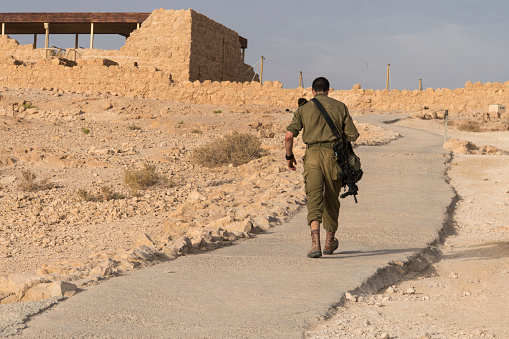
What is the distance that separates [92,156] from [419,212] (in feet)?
28.6

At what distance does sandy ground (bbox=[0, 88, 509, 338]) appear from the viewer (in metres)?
3.81

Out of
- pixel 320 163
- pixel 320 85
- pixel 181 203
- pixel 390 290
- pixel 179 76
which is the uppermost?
pixel 179 76

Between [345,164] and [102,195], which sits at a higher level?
[345,164]

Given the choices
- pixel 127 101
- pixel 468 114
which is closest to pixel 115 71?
pixel 127 101

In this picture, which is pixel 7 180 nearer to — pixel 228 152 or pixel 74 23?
pixel 228 152

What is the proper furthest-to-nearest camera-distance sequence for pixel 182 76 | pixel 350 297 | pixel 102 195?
pixel 182 76 < pixel 102 195 < pixel 350 297

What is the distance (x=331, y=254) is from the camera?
542 centimetres

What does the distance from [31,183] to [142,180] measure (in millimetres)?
2022

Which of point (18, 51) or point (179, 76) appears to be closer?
point (179, 76)

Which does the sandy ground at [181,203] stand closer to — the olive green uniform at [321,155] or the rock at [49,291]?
the olive green uniform at [321,155]

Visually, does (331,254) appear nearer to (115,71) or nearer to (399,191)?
(399,191)

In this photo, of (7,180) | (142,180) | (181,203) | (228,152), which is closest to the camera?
(181,203)

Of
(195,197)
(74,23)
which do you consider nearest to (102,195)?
(195,197)

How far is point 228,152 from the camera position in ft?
47.2
